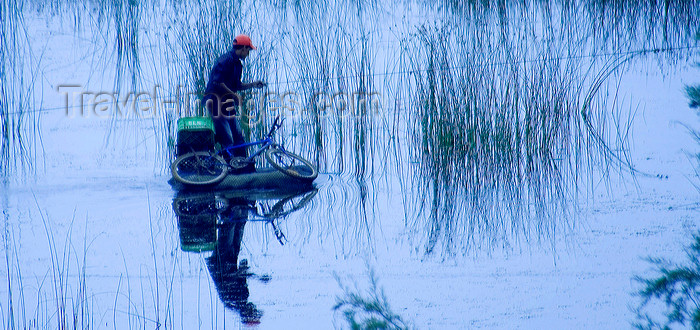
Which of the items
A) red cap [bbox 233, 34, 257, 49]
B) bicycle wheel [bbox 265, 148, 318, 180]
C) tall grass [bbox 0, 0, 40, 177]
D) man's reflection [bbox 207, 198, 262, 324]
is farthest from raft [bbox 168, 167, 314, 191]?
tall grass [bbox 0, 0, 40, 177]

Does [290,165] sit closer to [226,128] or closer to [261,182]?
[261,182]

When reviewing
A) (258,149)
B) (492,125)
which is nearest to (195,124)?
(258,149)

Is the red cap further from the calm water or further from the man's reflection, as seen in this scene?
the man's reflection

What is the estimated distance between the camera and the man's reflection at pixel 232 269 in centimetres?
301

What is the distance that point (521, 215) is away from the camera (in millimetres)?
4473

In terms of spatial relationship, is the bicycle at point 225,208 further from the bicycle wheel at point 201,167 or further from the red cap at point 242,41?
the red cap at point 242,41

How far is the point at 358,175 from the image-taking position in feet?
19.6

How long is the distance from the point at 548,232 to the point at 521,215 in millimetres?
373

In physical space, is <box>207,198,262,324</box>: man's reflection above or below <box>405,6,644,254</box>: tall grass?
below

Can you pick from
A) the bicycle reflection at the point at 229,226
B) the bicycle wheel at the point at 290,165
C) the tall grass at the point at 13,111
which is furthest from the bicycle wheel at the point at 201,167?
the tall grass at the point at 13,111

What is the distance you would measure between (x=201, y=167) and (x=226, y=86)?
0.54m

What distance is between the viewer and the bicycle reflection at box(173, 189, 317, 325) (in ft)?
10.5

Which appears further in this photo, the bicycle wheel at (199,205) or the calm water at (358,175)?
the bicycle wheel at (199,205)

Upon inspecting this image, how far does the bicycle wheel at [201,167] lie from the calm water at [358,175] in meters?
0.15
